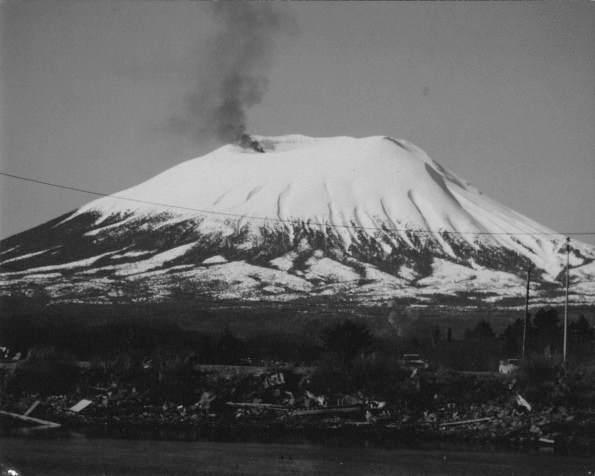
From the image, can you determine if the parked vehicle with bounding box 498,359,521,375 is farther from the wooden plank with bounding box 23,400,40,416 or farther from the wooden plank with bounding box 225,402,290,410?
the wooden plank with bounding box 23,400,40,416

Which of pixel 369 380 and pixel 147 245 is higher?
pixel 147 245

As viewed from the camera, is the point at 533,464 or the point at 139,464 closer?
the point at 139,464

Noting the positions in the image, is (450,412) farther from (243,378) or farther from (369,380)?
(243,378)

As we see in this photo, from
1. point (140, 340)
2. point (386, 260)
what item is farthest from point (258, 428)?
point (386, 260)

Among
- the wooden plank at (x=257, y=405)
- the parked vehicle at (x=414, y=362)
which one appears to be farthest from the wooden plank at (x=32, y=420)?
the parked vehicle at (x=414, y=362)

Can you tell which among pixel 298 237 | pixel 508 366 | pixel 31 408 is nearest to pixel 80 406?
pixel 31 408

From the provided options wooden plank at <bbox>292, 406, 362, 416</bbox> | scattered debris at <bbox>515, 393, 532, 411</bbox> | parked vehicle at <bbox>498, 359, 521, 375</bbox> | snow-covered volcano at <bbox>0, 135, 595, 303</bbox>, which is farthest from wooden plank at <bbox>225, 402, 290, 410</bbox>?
snow-covered volcano at <bbox>0, 135, 595, 303</bbox>

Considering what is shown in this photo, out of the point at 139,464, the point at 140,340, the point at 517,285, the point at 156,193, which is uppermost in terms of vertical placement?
the point at 156,193

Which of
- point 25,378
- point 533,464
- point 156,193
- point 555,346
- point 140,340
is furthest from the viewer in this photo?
point 156,193

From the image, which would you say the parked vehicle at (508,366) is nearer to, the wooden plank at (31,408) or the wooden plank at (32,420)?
the wooden plank at (32,420)

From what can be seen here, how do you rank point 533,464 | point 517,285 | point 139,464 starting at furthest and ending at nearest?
point 517,285 → point 533,464 → point 139,464
